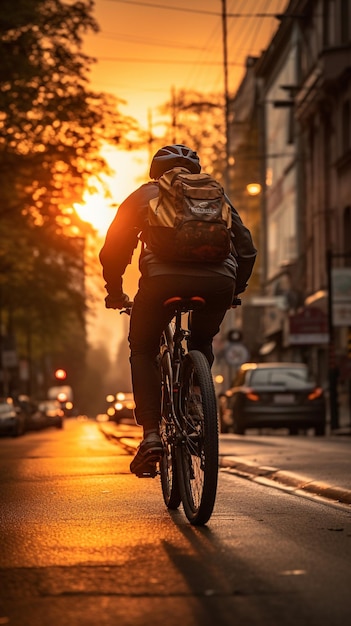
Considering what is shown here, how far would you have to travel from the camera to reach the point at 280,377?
89.1 ft

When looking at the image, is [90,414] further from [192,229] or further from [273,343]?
[192,229]

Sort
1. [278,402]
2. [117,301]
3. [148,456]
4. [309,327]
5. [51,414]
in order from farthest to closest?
1. [51,414]
2. [309,327]
3. [278,402]
4. [117,301]
5. [148,456]

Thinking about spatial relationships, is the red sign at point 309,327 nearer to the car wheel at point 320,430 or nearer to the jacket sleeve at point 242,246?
the car wheel at point 320,430

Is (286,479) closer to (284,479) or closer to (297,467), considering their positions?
(284,479)

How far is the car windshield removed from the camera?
27.0 metres

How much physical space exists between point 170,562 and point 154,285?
2102mm

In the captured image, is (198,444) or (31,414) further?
(31,414)

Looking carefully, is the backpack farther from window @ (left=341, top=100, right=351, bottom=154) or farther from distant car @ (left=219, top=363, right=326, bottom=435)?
window @ (left=341, top=100, right=351, bottom=154)

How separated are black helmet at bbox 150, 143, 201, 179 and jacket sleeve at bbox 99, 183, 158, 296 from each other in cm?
9

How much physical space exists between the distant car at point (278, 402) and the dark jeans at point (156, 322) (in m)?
18.5

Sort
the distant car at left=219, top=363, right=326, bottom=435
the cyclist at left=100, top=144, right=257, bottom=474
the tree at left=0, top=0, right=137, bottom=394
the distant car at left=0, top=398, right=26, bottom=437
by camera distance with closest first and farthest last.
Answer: the cyclist at left=100, top=144, right=257, bottom=474
the distant car at left=219, top=363, right=326, bottom=435
the tree at left=0, top=0, right=137, bottom=394
the distant car at left=0, top=398, right=26, bottom=437

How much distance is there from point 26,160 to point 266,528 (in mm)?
24573

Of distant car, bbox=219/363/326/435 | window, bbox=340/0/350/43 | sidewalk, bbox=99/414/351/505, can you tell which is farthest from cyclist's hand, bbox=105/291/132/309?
window, bbox=340/0/350/43

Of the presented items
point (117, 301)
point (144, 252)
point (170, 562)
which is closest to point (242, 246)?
point (144, 252)
